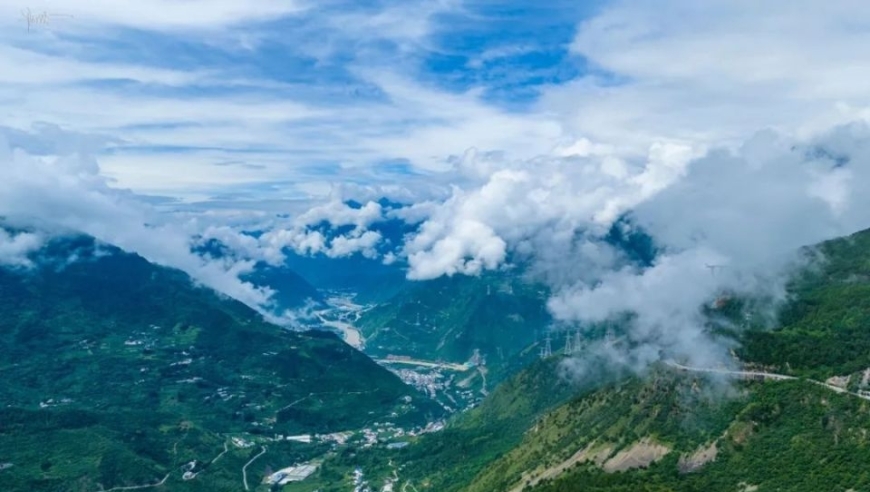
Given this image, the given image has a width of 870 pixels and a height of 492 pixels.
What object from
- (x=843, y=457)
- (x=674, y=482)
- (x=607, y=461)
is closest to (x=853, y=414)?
(x=843, y=457)

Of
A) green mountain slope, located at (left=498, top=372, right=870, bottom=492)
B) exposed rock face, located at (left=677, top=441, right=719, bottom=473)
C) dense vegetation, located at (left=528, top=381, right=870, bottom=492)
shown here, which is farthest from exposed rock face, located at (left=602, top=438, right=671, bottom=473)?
exposed rock face, located at (left=677, top=441, right=719, bottom=473)

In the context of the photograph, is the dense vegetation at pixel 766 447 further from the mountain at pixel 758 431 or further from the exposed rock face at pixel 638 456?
the exposed rock face at pixel 638 456

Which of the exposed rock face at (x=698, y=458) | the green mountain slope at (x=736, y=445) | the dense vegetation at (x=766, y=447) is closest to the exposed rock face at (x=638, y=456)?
the green mountain slope at (x=736, y=445)

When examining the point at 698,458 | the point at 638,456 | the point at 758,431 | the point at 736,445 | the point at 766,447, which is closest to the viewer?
the point at 766,447

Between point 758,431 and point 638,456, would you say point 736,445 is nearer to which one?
point 758,431

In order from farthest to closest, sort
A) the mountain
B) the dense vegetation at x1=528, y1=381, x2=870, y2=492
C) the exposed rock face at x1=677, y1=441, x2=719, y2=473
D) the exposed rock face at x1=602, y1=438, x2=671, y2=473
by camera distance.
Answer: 1. the exposed rock face at x1=602, y1=438, x2=671, y2=473
2. the exposed rock face at x1=677, y1=441, x2=719, y2=473
3. the mountain
4. the dense vegetation at x1=528, y1=381, x2=870, y2=492

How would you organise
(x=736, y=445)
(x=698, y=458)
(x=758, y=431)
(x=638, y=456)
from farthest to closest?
1. (x=638, y=456)
2. (x=698, y=458)
3. (x=758, y=431)
4. (x=736, y=445)

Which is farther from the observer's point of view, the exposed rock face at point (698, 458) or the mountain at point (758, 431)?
the exposed rock face at point (698, 458)

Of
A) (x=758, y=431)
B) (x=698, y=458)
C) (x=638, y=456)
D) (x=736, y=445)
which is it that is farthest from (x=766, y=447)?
(x=638, y=456)

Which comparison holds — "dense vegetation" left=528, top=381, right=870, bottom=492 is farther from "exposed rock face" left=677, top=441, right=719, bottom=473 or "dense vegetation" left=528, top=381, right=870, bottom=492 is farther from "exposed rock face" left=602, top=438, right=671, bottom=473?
"exposed rock face" left=602, top=438, right=671, bottom=473

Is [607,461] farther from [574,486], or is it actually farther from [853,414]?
[853,414]

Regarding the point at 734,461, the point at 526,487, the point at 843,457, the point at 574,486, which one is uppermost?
the point at 843,457
